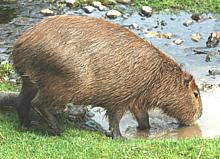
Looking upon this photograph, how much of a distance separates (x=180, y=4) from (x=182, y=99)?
3.93 m

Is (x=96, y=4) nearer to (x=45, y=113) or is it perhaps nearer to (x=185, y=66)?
(x=185, y=66)

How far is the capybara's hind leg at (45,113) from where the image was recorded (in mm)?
6984

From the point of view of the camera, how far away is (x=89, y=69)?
6840mm

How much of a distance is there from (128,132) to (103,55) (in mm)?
1091

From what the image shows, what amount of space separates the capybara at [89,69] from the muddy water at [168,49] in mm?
405

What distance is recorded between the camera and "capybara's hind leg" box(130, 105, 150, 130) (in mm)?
7392

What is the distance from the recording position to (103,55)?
692 cm

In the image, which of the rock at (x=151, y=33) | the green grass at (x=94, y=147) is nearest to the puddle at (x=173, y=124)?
the green grass at (x=94, y=147)

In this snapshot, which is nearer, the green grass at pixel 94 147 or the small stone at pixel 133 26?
the green grass at pixel 94 147

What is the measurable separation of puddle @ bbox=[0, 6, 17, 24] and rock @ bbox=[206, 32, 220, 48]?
3.18m

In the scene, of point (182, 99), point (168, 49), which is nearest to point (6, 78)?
point (182, 99)

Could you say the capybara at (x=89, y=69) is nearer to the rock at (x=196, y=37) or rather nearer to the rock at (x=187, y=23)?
the rock at (x=196, y=37)

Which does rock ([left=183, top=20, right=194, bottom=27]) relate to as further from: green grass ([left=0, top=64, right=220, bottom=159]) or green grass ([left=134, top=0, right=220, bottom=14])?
green grass ([left=0, top=64, right=220, bottom=159])

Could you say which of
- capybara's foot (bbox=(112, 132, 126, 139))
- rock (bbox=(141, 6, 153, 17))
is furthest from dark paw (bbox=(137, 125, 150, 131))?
rock (bbox=(141, 6, 153, 17))
